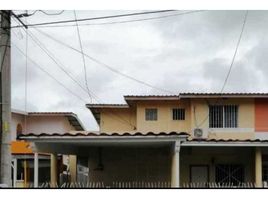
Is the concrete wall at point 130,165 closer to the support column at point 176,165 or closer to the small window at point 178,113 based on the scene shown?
the small window at point 178,113

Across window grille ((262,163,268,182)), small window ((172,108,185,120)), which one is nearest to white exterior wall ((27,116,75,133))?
small window ((172,108,185,120))

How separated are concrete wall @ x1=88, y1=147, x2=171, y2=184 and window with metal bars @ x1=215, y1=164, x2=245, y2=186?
5.65 ft

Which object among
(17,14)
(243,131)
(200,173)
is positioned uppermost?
(17,14)

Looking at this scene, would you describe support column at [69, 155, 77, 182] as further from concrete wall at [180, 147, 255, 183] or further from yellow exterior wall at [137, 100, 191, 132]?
concrete wall at [180, 147, 255, 183]

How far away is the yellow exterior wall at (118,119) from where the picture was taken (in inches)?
806

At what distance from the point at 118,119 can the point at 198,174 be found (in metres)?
4.49

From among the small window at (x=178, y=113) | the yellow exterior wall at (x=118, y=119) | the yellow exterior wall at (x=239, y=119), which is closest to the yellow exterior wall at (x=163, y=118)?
the small window at (x=178, y=113)

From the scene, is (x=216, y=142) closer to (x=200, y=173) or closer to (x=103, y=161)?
(x=200, y=173)

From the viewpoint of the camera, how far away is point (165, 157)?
17.5 meters

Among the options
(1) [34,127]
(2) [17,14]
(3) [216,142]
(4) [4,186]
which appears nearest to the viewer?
(4) [4,186]

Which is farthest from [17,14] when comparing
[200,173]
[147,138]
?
[200,173]

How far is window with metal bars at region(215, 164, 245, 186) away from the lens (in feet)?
57.9

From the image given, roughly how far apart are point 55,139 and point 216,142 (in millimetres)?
4476

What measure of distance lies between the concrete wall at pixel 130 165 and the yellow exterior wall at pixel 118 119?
9.10 ft
